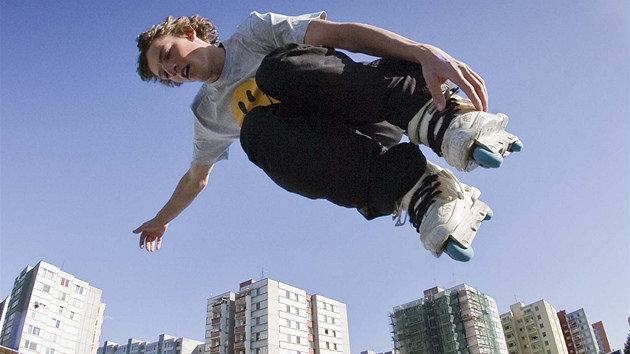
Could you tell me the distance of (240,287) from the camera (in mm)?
52125

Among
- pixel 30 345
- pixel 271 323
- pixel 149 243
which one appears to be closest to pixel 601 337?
pixel 271 323

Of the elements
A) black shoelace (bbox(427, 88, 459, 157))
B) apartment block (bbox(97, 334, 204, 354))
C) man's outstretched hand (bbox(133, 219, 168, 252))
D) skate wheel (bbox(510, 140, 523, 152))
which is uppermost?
apartment block (bbox(97, 334, 204, 354))

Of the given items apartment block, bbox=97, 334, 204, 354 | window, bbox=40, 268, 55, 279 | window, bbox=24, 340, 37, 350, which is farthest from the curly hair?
apartment block, bbox=97, 334, 204, 354

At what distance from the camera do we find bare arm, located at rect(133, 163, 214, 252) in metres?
2.87

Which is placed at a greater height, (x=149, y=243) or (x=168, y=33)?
(x=168, y=33)

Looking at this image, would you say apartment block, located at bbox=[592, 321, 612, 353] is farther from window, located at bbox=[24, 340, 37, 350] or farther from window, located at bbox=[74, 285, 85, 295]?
window, located at bbox=[24, 340, 37, 350]

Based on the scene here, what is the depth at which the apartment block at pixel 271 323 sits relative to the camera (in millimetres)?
46531

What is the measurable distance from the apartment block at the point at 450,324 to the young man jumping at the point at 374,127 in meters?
56.5

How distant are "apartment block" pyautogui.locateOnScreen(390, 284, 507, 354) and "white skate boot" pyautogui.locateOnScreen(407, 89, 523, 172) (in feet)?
186

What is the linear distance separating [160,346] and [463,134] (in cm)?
7840

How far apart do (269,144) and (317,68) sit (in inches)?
14.3

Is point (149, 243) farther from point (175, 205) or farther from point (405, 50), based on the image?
point (405, 50)

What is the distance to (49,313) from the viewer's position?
46719 millimetres

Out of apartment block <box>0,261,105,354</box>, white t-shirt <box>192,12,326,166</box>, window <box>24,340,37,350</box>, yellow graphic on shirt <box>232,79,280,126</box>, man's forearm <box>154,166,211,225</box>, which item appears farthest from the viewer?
apartment block <box>0,261,105,354</box>
